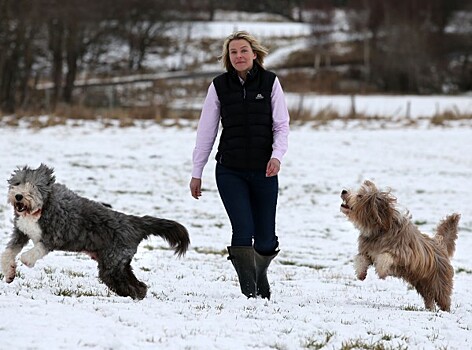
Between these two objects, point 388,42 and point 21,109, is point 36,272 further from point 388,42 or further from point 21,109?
point 388,42

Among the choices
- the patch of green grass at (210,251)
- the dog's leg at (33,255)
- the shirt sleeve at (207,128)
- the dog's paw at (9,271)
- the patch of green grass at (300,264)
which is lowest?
the patch of green grass at (300,264)

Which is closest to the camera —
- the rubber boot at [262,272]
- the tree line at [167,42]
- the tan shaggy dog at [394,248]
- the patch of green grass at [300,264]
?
the rubber boot at [262,272]

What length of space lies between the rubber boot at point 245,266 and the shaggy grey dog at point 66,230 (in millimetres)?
791

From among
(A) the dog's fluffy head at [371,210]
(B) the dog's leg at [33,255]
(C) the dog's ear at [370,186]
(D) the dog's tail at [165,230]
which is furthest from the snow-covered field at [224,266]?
(C) the dog's ear at [370,186]

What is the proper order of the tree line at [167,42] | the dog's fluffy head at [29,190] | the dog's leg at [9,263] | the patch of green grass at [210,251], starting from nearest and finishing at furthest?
the dog's fluffy head at [29,190], the dog's leg at [9,263], the patch of green grass at [210,251], the tree line at [167,42]

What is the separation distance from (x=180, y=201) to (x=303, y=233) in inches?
121

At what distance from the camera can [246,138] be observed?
5664 mm

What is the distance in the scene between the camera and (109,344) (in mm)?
4039

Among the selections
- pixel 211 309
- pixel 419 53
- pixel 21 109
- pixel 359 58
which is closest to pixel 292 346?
pixel 211 309

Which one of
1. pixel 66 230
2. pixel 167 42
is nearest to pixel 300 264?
pixel 66 230

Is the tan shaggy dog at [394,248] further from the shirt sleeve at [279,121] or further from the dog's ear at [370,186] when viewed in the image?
the shirt sleeve at [279,121]

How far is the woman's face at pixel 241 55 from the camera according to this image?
565 centimetres

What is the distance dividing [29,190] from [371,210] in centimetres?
291

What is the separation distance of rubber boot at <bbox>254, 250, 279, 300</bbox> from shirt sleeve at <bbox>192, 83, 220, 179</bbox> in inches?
34.4
